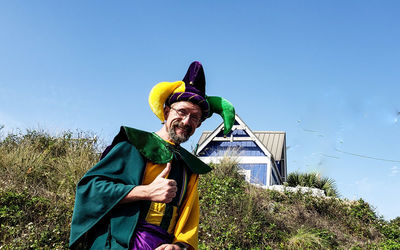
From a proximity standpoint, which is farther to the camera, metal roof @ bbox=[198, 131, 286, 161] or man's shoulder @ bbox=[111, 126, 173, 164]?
metal roof @ bbox=[198, 131, 286, 161]

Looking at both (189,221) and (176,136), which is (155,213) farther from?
(176,136)

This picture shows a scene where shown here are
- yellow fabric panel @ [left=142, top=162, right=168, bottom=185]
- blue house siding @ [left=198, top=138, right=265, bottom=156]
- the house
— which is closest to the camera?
yellow fabric panel @ [left=142, top=162, right=168, bottom=185]

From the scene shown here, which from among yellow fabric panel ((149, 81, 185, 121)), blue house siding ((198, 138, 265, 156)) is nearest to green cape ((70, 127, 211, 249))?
yellow fabric panel ((149, 81, 185, 121))

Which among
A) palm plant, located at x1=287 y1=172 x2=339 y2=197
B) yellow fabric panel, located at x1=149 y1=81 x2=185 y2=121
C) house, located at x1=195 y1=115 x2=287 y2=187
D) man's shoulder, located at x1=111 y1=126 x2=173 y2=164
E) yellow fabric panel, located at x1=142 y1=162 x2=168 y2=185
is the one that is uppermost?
house, located at x1=195 y1=115 x2=287 y2=187

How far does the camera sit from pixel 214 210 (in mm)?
7160

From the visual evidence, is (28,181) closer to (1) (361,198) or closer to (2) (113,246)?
(2) (113,246)

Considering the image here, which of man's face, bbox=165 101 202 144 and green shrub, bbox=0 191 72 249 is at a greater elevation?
man's face, bbox=165 101 202 144

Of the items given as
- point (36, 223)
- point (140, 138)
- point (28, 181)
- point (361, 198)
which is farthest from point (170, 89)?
point (361, 198)

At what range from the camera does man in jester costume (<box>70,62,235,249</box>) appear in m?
2.15

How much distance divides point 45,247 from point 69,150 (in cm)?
368

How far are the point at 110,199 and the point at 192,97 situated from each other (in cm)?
90

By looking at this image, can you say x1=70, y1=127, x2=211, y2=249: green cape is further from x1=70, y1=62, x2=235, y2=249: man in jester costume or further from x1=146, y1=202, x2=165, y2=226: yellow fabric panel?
x1=146, y1=202, x2=165, y2=226: yellow fabric panel

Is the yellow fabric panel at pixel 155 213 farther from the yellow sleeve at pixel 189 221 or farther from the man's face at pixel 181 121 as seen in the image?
the man's face at pixel 181 121

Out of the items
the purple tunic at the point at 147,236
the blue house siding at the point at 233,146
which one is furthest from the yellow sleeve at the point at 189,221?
the blue house siding at the point at 233,146
